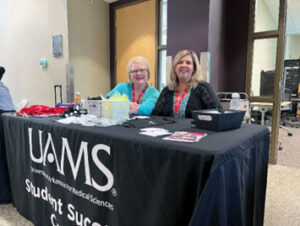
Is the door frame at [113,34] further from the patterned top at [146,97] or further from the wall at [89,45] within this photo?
the patterned top at [146,97]

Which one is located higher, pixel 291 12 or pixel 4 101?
pixel 291 12

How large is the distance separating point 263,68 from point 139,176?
2.69 metres

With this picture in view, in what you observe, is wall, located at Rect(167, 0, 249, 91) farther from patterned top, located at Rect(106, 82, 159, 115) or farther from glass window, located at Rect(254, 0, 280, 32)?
patterned top, located at Rect(106, 82, 159, 115)

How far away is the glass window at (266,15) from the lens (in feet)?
8.62

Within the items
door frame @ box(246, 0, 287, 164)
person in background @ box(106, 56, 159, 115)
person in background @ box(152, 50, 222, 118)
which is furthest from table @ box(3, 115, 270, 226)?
door frame @ box(246, 0, 287, 164)

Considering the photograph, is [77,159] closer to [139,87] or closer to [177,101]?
[177,101]

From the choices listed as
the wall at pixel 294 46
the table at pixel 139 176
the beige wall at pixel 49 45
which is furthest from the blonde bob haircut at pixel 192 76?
the wall at pixel 294 46

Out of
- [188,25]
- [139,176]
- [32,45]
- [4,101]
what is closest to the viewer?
[139,176]

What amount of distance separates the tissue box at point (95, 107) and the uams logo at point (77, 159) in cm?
26

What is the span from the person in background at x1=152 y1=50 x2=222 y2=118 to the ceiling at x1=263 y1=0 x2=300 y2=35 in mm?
1631

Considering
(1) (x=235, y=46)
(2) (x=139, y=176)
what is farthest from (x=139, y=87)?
(1) (x=235, y=46)

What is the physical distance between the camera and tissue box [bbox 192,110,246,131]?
97 centimetres

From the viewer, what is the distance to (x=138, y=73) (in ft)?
6.42

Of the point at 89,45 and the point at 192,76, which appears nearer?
the point at 192,76
